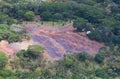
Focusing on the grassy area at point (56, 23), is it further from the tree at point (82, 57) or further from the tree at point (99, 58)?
the tree at point (99, 58)

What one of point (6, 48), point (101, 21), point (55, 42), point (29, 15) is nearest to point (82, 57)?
point (55, 42)

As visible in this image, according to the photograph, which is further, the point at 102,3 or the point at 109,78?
the point at 102,3

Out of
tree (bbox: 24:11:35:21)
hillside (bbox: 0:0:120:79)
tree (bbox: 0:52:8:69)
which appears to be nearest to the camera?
tree (bbox: 0:52:8:69)

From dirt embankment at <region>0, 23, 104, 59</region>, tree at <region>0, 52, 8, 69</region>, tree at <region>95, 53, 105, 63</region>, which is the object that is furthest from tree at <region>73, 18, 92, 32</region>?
tree at <region>0, 52, 8, 69</region>

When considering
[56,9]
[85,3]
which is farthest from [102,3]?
[56,9]

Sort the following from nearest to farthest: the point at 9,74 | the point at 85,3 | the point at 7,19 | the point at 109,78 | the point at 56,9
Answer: the point at 9,74
the point at 109,78
the point at 7,19
the point at 56,9
the point at 85,3

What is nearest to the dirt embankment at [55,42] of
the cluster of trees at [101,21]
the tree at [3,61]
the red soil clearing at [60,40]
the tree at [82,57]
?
the red soil clearing at [60,40]

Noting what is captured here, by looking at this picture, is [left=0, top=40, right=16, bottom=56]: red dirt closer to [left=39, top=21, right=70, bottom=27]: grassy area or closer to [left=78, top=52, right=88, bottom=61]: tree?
[left=78, top=52, right=88, bottom=61]: tree

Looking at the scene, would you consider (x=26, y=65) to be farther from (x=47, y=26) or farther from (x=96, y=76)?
(x=47, y=26)
